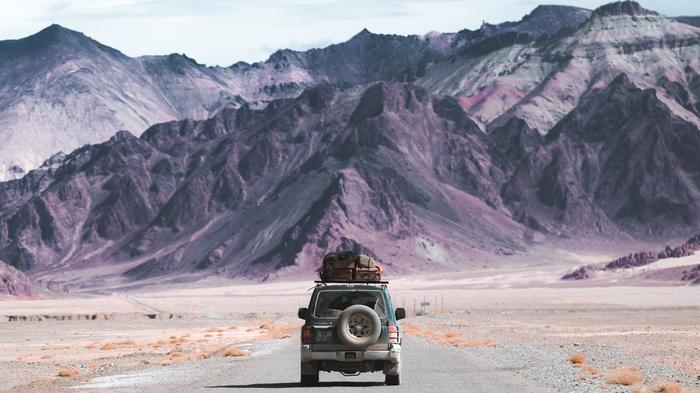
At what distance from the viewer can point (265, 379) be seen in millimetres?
37656

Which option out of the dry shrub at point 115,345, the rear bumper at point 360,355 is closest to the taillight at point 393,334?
the rear bumper at point 360,355

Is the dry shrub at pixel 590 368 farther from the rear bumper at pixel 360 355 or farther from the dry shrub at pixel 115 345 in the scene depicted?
the dry shrub at pixel 115 345

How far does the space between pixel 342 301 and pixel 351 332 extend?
1050mm

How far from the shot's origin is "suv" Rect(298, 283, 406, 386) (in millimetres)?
32781

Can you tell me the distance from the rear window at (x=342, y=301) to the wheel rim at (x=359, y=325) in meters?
0.58

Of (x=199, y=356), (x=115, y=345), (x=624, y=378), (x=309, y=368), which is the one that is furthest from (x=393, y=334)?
(x=115, y=345)

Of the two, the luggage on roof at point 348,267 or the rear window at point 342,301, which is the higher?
the luggage on roof at point 348,267

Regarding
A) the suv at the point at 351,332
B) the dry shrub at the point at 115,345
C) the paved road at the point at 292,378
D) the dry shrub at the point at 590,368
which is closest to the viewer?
the suv at the point at 351,332

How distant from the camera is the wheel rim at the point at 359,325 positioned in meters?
32.8

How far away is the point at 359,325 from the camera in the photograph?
1296 inches

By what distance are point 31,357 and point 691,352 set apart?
31.9 m

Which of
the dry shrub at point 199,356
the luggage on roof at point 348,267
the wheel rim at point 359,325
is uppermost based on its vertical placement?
the luggage on roof at point 348,267

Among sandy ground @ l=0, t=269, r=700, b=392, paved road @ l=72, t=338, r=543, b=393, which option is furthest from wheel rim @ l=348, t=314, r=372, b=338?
sandy ground @ l=0, t=269, r=700, b=392

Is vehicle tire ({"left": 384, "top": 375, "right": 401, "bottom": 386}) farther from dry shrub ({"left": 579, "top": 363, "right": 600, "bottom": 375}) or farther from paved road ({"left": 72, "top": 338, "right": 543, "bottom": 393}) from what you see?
dry shrub ({"left": 579, "top": 363, "right": 600, "bottom": 375})
